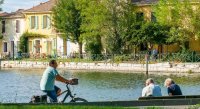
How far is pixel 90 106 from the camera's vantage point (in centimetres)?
1677

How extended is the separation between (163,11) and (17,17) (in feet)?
116

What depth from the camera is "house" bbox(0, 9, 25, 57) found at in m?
91.1

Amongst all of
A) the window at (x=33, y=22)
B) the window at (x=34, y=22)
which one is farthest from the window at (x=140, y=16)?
the window at (x=33, y=22)

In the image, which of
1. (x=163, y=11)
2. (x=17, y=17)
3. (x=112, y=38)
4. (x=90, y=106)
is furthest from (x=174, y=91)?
(x=17, y=17)

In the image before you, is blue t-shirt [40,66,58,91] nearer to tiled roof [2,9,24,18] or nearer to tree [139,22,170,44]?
tree [139,22,170,44]

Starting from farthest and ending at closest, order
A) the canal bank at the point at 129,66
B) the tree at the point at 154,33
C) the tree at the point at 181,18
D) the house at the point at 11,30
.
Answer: the house at the point at 11,30, the tree at the point at 154,33, the tree at the point at 181,18, the canal bank at the point at 129,66

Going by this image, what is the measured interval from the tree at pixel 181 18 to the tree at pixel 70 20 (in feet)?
45.6

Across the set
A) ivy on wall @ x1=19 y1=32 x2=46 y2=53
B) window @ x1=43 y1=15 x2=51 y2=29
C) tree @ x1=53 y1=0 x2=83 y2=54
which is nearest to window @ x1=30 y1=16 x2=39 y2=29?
ivy on wall @ x1=19 y1=32 x2=46 y2=53

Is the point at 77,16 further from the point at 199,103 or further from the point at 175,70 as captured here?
the point at 199,103

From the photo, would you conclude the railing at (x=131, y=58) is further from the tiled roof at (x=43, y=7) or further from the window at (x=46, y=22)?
the tiled roof at (x=43, y=7)

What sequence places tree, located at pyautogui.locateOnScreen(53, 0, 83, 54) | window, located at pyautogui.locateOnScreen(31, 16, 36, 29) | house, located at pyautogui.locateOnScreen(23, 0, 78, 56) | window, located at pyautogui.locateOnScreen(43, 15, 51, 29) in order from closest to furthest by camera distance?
tree, located at pyautogui.locateOnScreen(53, 0, 83, 54) → house, located at pyautogui.locateOnScreen(23, 0, 78, 56) → window, located at pyautogui.locateOnScreen(43, 15, 51, 29) → window, located at pyautogui.locateOnScreen(31, 16, 36, 29)

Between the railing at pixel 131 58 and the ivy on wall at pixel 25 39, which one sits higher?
the ivy on wall at pixel 25 39

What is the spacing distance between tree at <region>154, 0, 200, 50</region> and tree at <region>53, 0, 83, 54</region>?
13.9m

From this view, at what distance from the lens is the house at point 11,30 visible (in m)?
91.1
